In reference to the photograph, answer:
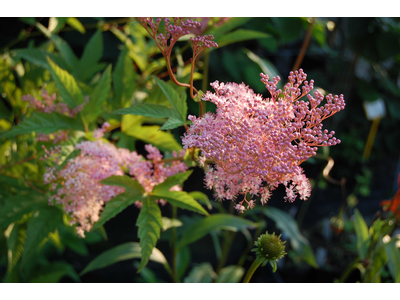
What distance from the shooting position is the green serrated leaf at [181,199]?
1.42 ft

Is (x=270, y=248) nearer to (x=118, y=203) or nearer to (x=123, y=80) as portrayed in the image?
(x=118, y=203)

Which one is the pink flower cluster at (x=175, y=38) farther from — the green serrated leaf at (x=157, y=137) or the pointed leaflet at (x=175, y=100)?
the green serrated leaf at (x=157, y=137)

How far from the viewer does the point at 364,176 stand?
8.10 feet

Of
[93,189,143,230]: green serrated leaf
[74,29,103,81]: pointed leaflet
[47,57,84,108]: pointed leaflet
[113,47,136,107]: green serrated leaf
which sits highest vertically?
[74,29,103,81]: pointed leaflet

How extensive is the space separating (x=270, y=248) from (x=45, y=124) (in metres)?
0.41

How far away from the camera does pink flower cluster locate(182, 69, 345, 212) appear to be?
309 mm

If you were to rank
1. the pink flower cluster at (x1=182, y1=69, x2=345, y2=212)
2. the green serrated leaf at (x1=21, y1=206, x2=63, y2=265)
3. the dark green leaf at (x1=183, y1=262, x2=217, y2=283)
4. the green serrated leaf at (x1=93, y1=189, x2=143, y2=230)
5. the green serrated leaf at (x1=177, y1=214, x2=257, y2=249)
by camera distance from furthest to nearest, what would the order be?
the dark green leaf at (x1=183, y1=262, x2=217, y2=283) → the green serrated leaf at (x1=177, y1=214, x2=257, y2=249) → the green serrated leaf at (x1=21, y1=206, x2=63, y2=265) → the green serrated leaf at (x1=93, y1=189, x2=143, y2=230) → the pink flower cluster at (x1=182, y1=69, x2=345, y2=212)

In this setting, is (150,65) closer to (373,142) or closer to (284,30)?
(284,30)

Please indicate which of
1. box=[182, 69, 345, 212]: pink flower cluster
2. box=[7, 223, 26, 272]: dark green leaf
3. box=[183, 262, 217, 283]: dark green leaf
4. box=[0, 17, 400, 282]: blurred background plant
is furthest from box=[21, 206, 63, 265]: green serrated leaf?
box=[183, 262, 217, 283]: dark green leaf

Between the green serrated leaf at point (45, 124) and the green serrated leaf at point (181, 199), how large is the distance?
0.67 feet

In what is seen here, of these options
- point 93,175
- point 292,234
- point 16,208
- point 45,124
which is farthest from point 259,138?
point 292,234

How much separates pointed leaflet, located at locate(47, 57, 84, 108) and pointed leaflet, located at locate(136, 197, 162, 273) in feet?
0.77

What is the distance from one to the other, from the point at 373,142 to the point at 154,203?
8.10ft

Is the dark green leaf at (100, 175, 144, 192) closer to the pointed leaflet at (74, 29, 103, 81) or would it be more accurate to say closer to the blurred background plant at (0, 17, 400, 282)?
the blurred background plant at (0, 17, 400, 282)
